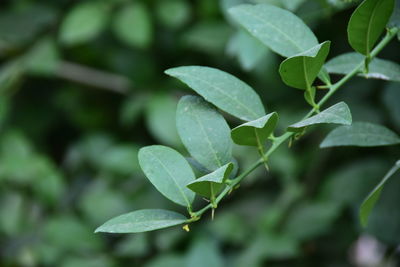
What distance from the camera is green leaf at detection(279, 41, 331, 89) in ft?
1.58

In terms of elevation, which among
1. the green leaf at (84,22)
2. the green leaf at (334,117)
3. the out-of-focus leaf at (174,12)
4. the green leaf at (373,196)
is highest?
the green leaf at (334,117)

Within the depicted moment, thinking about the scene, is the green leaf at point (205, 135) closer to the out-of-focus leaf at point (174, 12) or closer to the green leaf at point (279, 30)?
the green leaf at point (279, 30)

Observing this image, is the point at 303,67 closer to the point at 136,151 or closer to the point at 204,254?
the point at 204,254

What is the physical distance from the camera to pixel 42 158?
131 cm

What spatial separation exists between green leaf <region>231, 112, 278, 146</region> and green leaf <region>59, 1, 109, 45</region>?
759 millimetres

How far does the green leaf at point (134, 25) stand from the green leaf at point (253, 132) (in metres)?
0.71

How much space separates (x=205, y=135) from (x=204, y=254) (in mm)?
585

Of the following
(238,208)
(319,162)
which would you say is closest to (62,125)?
(238,208)

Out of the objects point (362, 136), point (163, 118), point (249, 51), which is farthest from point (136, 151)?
point (362, 136)

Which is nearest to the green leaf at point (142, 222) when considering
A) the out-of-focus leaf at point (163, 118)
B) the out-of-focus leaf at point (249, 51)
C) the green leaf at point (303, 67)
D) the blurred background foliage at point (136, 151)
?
the green leaf at point (303, 67)

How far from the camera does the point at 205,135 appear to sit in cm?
52

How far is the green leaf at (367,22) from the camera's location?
503 millimetres

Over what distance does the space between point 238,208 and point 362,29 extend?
2.36 feet

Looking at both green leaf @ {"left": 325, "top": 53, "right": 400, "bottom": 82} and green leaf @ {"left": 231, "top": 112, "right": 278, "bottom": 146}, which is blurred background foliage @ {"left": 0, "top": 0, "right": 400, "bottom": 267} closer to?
green leaf @ {"left": 325, "top": 53, "right": 400, "bottom": 82}
